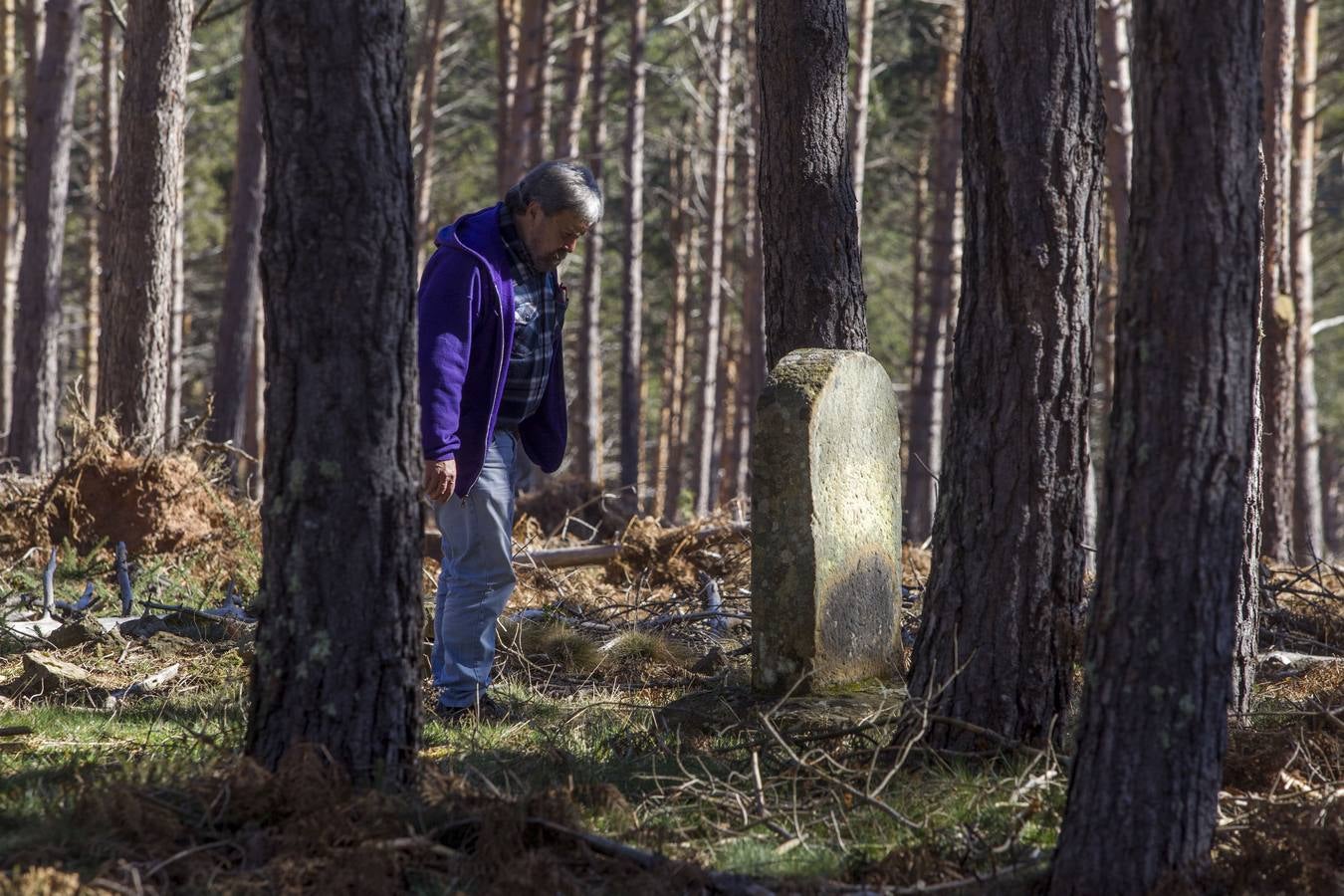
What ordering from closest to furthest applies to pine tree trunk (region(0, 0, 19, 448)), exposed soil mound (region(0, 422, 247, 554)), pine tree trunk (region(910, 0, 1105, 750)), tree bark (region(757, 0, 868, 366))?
pine tree trunk (region(910, 0, 1105, 750)) < tree bark (region(757, 0, 868, 366)) < exposed soil mound (region(0, 422, 247, 554)) < pine tree trunk (region(0, 0, 19, 448))

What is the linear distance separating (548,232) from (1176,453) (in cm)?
268

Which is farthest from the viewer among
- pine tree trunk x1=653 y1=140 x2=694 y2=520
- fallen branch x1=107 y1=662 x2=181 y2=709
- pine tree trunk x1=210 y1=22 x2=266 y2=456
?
pine tree trunk x1=653 y1=140 x2=694 y2=520

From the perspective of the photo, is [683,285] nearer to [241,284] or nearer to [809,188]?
[241,284]

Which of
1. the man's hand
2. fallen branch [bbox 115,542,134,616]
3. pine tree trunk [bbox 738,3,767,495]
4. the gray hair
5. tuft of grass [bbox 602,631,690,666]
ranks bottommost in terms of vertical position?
tuft of grass [bbox 602,631,690,666]

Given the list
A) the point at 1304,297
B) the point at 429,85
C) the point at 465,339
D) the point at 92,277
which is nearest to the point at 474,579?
the point at 465,339

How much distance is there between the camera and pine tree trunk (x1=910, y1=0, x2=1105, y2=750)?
15.0 ft

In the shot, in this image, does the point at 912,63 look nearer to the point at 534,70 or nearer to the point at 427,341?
the point at 534,70

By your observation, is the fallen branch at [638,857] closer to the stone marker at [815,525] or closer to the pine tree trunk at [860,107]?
the stone marker at [815,525]

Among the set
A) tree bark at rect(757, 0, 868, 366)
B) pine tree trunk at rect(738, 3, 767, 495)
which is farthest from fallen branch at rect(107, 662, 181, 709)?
pine tree trunk at rect(738, 3, 767, 495)

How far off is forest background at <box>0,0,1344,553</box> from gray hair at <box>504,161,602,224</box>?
839 cm

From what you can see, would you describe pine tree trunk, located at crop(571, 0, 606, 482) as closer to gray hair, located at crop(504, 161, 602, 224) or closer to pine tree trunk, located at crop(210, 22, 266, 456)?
pine tree trunk, located at crop(210, 22, 266, 456)

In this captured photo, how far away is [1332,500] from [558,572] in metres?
34.3

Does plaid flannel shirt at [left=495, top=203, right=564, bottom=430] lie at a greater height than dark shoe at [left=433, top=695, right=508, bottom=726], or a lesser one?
greater

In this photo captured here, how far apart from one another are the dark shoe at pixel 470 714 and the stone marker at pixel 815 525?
41.3 inches
